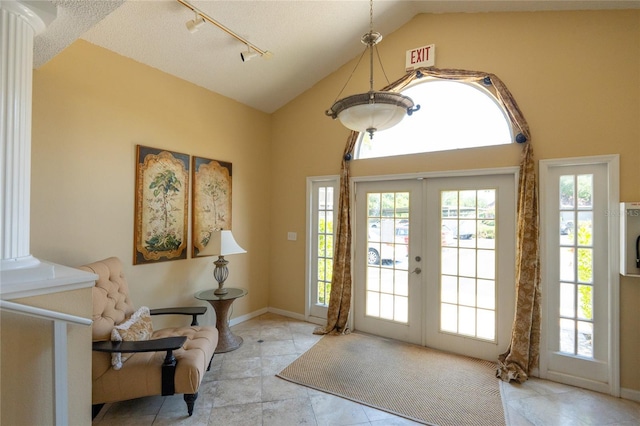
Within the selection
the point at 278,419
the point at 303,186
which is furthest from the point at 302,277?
the point at 278,419

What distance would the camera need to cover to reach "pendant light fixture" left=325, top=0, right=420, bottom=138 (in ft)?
6.21

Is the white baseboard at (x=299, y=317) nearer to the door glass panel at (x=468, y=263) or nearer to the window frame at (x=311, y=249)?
the window frame at (x=311, y=249)

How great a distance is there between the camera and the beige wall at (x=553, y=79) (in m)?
2.51

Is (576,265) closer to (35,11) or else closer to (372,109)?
(372,109)

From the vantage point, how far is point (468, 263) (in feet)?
10.7

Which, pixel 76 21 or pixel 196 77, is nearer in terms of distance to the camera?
pixel 76 21

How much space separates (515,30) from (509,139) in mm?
1101

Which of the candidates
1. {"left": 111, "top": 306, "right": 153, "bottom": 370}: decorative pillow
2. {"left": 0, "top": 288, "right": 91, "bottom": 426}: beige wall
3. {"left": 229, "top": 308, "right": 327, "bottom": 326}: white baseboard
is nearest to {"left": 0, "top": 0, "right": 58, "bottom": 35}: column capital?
{"left": 0, "top": 288, "right": 91, "bottom": 426}: beige wall

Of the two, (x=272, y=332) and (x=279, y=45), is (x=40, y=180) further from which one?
(x=272, y=332)

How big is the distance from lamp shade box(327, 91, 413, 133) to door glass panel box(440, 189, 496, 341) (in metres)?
1.68

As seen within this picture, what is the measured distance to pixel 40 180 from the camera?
2.43m

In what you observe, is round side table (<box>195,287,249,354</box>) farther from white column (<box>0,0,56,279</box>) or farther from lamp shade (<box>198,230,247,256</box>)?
white column (<box>0,0,56,279</box>)

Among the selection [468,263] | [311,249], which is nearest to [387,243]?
[468,263]

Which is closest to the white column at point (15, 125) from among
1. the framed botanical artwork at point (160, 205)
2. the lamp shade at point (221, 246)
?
the framed botanical artwork at point (160, 205)
